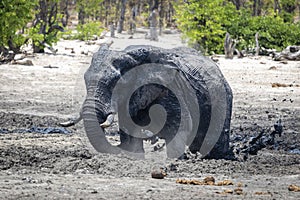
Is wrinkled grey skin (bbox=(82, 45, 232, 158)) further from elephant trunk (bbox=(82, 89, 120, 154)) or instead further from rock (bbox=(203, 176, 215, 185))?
rock (bbox=(203, 176, 215, 185))

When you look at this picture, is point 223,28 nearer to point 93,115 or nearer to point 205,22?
point 205,22

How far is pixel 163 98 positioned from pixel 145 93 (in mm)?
279

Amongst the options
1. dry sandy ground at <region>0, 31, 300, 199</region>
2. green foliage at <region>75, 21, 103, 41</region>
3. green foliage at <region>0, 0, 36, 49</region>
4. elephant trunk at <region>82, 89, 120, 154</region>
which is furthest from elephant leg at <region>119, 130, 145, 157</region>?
green foliage at <region>75, 21, 103, 41</region>

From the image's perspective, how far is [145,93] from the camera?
6461 mm

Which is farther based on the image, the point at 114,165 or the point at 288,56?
the point at 288,56

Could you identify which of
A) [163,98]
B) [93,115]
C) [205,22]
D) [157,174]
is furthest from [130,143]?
[205,22]

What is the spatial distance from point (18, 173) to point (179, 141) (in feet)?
5.49

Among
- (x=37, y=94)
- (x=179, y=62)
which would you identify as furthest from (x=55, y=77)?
(x=179, y=62)

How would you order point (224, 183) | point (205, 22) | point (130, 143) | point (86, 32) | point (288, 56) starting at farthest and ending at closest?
point (86, 32) < point (205, 22) < point (288, 56) < point (130, 143) < point (224, 183)

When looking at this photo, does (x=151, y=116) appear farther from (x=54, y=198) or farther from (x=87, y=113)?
(x=54, y=198)

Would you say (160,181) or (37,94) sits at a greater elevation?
(160,181)

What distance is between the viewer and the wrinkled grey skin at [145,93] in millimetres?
6020

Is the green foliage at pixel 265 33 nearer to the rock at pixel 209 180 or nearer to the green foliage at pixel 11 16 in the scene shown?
the green foliage at pixel 11 16

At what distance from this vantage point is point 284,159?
23.3 ft
